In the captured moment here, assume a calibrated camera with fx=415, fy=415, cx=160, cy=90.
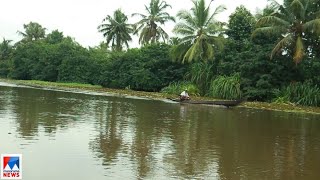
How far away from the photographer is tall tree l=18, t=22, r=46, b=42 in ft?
240

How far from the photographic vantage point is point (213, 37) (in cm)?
3691

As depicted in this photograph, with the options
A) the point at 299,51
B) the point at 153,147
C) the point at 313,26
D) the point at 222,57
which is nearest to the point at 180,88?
the point at 222,57

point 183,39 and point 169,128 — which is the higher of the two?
point 183,39

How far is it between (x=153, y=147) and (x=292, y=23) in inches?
868

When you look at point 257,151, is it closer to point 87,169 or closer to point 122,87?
point 87,169

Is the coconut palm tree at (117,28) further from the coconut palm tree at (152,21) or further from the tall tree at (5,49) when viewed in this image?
the tall tree at (5,49)

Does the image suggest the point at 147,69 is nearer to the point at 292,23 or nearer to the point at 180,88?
the point at 180,88

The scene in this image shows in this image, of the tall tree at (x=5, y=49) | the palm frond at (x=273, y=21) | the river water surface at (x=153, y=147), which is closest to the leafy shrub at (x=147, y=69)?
the palm frond at (x=273, y=21)

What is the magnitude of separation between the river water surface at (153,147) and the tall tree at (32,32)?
59220 mm

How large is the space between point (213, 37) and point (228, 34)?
64.7 inches

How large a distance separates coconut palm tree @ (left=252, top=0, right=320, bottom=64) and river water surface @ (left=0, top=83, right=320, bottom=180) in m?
12.9

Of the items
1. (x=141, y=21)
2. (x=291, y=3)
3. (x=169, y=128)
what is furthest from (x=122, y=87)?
(x=169, y=128)

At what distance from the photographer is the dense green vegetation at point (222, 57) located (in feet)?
97.3

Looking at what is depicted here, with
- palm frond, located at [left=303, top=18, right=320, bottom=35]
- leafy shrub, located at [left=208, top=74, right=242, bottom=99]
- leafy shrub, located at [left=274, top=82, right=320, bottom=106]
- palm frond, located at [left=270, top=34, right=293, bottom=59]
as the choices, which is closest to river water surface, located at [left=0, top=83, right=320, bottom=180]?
palm frond, located at [left=303, top=18, right=320, bottom=35]
